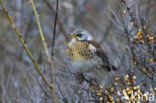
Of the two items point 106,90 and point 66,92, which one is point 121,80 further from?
point 66,92

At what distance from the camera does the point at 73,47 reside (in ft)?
15.1

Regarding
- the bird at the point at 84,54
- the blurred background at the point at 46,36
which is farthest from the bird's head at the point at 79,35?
the blurred background at the point at 46,36

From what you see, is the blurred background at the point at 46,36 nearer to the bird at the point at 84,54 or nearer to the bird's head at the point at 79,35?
the bird at the point at 84,54

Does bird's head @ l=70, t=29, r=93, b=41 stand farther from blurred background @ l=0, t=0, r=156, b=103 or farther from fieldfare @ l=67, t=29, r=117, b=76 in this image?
blurred background @ l=0, t=0, r=156, b=103

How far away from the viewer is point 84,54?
4.51 m

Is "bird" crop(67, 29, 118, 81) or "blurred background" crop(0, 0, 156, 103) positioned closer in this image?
"blurred background" crop(0, 0, 156, 103)

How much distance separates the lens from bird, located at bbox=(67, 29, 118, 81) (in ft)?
14.4

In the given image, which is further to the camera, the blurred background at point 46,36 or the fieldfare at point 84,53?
the fieldfare at point 84,53

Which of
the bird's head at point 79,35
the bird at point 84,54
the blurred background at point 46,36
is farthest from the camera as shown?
the bird's head at point 79,35

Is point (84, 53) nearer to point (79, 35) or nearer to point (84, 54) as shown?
point (84, 54)

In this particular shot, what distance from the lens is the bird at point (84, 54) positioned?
4.38 m

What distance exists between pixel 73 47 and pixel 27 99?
50.6 inches

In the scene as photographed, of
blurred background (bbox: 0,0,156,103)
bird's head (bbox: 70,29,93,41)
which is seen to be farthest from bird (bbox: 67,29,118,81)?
blurred background (bbox: 0,0,156,103)

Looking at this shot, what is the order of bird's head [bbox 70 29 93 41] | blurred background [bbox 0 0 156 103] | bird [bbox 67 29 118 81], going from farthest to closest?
bird's head [bbox 70 29 93 41], bird [bbox 67 29 118 81], blurred background [bbox 0 0 156 103]
